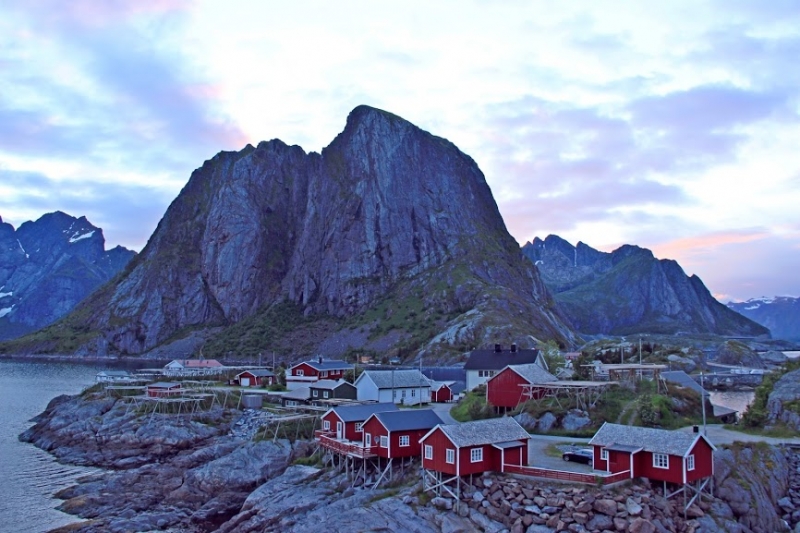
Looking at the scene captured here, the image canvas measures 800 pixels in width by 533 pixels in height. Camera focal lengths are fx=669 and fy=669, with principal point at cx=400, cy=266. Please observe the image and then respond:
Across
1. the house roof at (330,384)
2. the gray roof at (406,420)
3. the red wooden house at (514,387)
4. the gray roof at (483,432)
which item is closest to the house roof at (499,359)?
the red wooden house at (514,387)

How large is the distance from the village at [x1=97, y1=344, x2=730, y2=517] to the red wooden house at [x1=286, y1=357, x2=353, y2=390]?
0.56 ft

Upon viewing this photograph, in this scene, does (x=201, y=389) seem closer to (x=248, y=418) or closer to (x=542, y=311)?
(x=248, y=418)

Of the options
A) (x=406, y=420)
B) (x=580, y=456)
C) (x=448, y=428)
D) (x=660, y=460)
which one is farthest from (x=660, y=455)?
(x=406, y=420)

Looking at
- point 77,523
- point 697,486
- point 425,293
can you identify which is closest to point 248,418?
point 77,523

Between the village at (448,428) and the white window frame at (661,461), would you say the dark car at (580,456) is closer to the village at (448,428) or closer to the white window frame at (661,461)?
the village at (448,428)

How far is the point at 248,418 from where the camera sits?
68.1 meters

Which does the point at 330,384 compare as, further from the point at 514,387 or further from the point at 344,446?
the point at 344,446

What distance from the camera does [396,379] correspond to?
234ft

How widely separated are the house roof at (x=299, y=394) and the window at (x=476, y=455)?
3824 cm

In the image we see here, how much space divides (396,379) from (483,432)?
3362cm

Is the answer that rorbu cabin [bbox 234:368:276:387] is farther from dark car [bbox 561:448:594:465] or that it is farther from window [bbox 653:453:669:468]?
window [bbox 653:453:669:468]

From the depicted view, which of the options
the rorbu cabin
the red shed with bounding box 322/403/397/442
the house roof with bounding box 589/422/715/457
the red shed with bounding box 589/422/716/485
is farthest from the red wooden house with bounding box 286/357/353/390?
the red shed with bounding box 589/422/716/485

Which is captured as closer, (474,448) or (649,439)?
(649,439)

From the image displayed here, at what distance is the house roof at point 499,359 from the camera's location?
71.9 m
